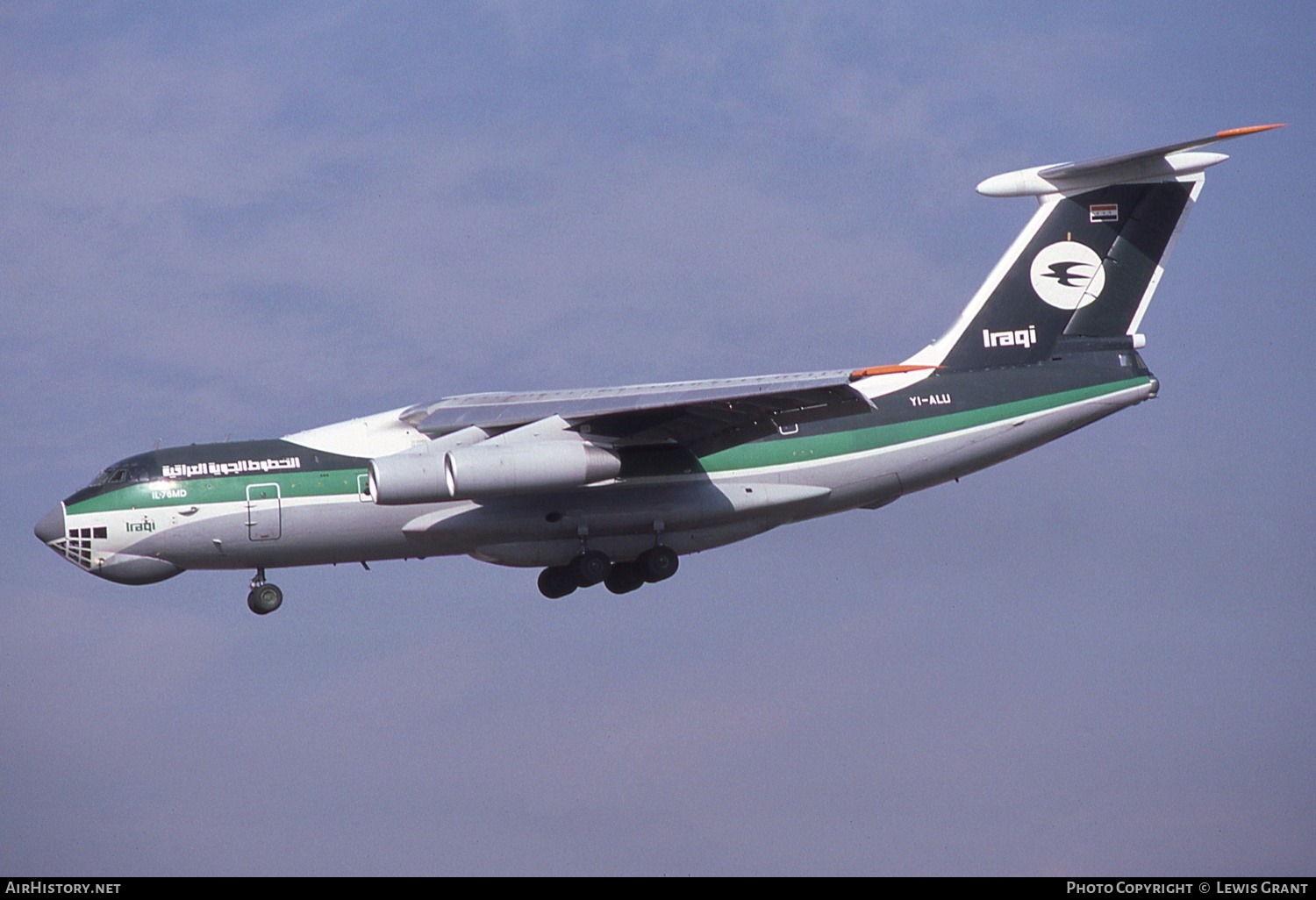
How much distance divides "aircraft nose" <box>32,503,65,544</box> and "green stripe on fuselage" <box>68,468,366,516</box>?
0.46ft

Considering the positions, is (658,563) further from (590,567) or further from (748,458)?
(748,458)

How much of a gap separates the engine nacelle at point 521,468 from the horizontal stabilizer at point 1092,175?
20.0 feet

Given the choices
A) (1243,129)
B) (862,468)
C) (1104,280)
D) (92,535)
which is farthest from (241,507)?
(1243,129)

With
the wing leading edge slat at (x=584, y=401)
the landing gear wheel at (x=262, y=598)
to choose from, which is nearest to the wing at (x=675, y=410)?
the wing leading edge slat at (x=584, y=401)

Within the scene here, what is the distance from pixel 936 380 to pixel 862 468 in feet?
4.44

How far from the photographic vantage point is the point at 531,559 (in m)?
20.0

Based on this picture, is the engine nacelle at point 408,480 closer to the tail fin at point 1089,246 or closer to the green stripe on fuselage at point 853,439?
the green stripe on fuselage at point 853,439

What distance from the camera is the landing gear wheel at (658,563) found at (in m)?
20.0

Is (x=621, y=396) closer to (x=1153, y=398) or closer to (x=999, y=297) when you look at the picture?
(x=999, y=297)

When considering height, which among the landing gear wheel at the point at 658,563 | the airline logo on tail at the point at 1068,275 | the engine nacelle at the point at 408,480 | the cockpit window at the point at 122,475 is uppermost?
the airline logo on tail at the point at 1068,275

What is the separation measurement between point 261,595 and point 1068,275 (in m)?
9.76

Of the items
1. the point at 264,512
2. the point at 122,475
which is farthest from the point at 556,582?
the point at 122,475

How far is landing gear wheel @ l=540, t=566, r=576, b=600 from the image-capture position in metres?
20.3

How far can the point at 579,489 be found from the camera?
64.3ft
